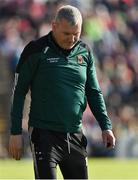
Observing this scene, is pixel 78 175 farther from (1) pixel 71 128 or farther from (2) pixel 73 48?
(2) pixel 73 48

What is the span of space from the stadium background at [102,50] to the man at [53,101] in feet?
30.4

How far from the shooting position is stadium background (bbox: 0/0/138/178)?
17.5 meters

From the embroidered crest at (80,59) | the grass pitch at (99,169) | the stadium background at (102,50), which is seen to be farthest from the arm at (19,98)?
the stadium background at (102,50)

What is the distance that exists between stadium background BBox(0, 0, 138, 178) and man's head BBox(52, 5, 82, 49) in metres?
9.42

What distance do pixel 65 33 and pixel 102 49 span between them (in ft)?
43.2

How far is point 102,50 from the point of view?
2014 centimetres

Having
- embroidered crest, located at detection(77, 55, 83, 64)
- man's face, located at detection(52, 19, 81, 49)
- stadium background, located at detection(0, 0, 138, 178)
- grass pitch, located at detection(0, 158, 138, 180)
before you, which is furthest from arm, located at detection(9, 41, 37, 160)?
stadium background, located at detection(0, 0, 138, 178)

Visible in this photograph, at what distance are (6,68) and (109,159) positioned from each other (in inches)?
115

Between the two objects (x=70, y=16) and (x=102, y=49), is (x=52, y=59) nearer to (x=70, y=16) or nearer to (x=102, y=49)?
(x=70, y=16)

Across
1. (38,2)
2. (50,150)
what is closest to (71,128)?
(50,150)

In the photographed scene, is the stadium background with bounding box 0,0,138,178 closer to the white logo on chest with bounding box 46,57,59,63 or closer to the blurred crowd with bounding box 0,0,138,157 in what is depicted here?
the blurred crowd with bounding box 0,0,138,157

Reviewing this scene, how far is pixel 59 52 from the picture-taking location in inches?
282

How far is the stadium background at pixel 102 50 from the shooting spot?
1750 centimetres

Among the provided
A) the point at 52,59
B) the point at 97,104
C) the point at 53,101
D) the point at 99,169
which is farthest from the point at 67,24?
the point at 99,169
